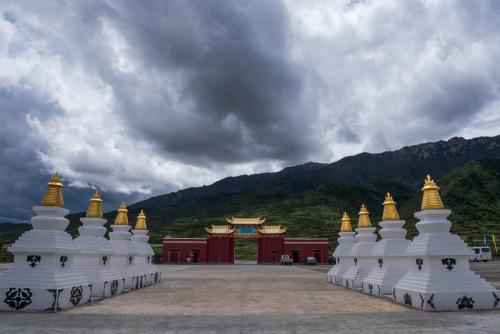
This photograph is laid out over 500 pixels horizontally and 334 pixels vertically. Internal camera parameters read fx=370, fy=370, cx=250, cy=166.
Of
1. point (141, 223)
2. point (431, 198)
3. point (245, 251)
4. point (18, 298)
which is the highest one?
point (431, 198)

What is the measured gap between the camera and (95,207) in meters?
18.7

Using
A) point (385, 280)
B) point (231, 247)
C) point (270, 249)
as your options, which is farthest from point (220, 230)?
point (385, 280)

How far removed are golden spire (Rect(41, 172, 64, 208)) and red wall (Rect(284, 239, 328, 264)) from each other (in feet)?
188

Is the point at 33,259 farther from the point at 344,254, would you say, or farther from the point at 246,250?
the point at 246,250

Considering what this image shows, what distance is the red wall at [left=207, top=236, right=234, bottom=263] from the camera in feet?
223

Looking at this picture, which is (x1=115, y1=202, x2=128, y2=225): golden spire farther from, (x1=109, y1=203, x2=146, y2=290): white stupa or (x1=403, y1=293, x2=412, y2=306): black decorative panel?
(x1=403, y1=293, x2=412, y2=306): black decorative panel

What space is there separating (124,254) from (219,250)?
4822 centimetres

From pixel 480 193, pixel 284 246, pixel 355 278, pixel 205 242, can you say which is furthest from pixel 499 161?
pixel 355 278

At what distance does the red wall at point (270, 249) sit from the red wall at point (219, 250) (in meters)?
5.60

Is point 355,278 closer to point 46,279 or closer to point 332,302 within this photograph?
point 332,302

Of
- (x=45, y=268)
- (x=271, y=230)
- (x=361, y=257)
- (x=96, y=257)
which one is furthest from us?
(x=271, y=230)

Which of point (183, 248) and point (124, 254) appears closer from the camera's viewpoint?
point (124, 254)

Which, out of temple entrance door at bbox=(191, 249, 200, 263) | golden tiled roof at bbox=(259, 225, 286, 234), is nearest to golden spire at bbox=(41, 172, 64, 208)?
temple entrance door at bbox=(191, 249, 200, 263)

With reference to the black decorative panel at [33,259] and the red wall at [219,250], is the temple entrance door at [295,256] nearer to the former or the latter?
the red wall at [219,250]
